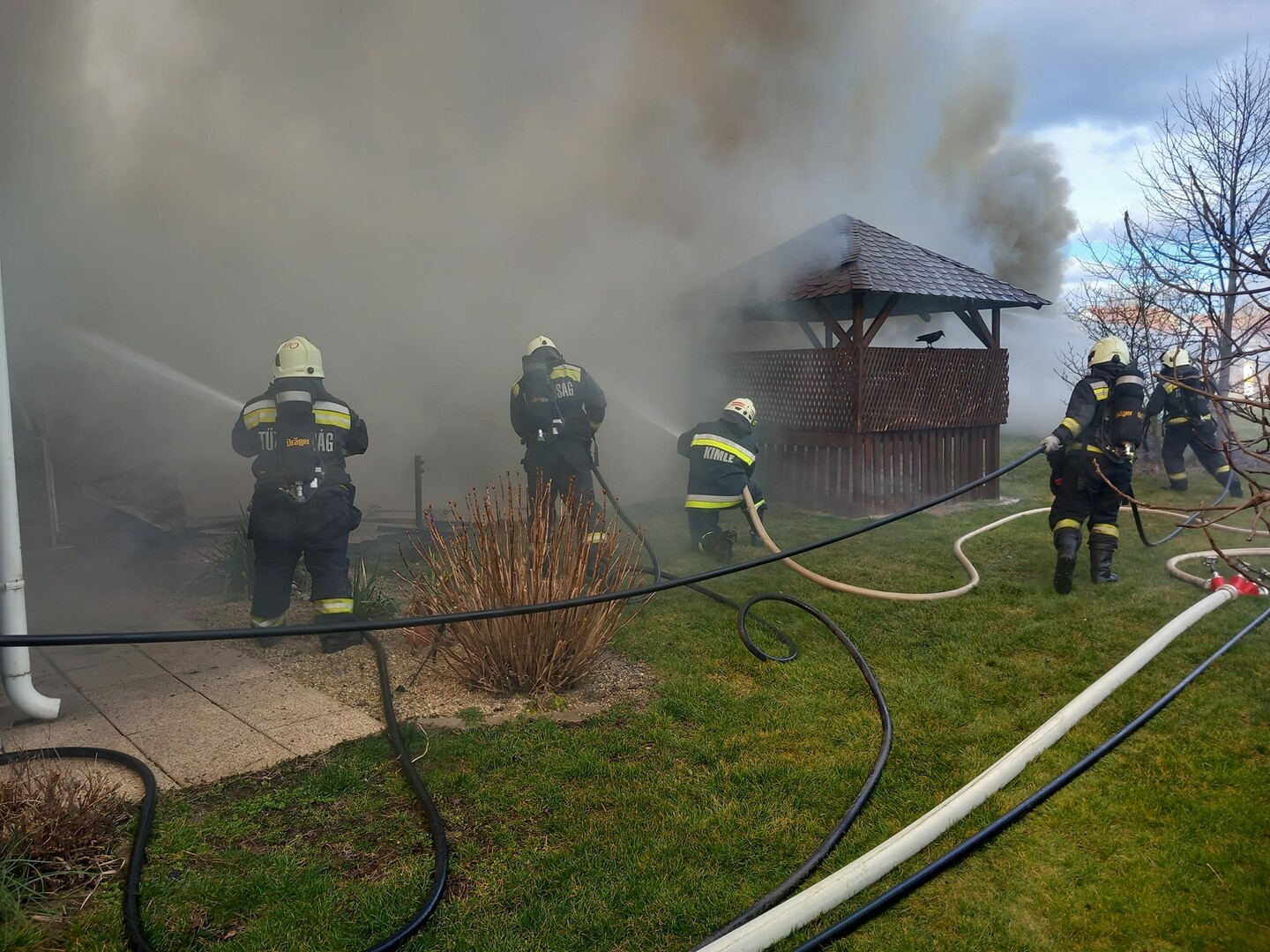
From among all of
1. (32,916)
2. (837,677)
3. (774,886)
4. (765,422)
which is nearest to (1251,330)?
(774,886)

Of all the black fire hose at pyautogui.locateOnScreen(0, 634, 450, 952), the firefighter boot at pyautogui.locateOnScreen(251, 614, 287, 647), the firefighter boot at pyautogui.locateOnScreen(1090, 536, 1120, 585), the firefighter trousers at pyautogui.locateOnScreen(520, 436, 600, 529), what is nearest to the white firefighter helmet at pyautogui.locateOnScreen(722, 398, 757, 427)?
the firefighter trousers at pyautogui.locateOnScreen(520, 436, 600, 529)

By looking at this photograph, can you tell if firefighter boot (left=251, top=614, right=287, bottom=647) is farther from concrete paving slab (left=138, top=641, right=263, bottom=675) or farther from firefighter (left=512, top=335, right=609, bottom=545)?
firefighter (left=512, top=335, right=609, bottom=545)

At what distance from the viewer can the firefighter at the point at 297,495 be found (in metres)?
4.85

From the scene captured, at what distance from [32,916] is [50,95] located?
8.93 m

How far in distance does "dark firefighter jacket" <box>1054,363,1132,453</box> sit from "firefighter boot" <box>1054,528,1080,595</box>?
2.11 ft

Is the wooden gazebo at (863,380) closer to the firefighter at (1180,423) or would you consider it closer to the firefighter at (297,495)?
the firefighter at (1180,423)

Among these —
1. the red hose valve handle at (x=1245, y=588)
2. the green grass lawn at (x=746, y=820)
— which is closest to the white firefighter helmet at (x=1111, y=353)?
the red hose valve handle at (x=1245, y=588)

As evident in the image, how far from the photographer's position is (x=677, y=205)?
12562 millimetres

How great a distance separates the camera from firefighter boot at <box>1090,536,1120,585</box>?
5.92m

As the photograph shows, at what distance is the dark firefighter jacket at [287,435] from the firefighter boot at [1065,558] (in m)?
4.99

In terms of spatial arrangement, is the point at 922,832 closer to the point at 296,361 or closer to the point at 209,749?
the point at 209,749

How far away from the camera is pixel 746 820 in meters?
2.83

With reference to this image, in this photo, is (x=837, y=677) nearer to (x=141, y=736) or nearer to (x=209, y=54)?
(x=141, y=736)

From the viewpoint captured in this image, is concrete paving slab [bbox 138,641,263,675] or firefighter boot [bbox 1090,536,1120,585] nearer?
concrete paving slab [bbox 138,641,263,675]
